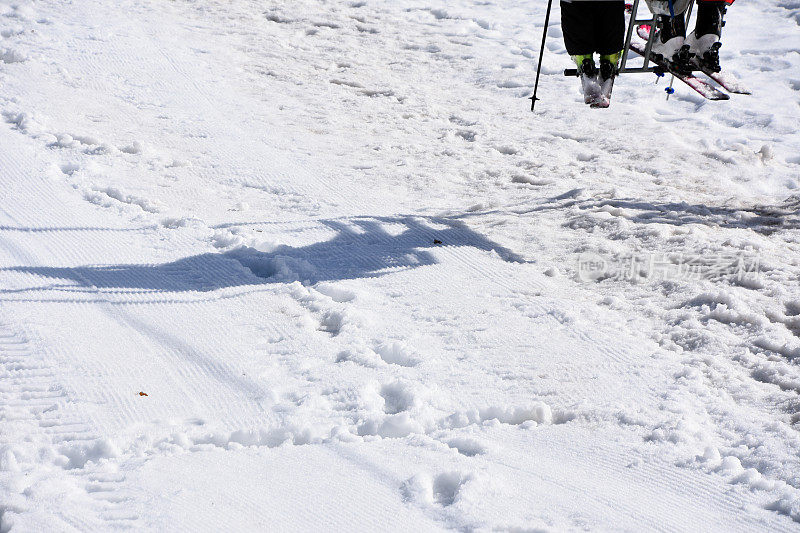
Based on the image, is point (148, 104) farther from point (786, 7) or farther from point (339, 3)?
point (786, 7)

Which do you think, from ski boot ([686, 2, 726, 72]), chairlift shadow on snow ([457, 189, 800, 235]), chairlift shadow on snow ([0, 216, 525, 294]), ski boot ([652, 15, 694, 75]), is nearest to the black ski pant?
ski boot ([652, 15, 694, 75])

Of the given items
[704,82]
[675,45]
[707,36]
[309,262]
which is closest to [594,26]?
[675,45]

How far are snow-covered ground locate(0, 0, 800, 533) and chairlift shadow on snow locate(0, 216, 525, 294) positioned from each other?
3cm

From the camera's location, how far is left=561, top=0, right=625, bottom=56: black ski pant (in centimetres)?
533

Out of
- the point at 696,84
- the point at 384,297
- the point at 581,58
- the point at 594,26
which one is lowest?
the point at 384,297

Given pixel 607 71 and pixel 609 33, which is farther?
pixel 607 71

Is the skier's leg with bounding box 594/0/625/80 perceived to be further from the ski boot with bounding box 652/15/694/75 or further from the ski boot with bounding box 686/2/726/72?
the ski boot with bounding box 686/2/726/72

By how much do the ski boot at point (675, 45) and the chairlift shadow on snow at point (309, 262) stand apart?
2194 millimetres

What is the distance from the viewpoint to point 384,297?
4.54 meters

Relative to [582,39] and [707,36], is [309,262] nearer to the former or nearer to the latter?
[582,39]

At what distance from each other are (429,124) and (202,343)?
14.3 ft

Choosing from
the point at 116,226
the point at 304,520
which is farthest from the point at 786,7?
the point at 304,520

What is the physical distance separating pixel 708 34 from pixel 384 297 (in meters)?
3.44

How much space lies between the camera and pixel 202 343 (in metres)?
3.94
